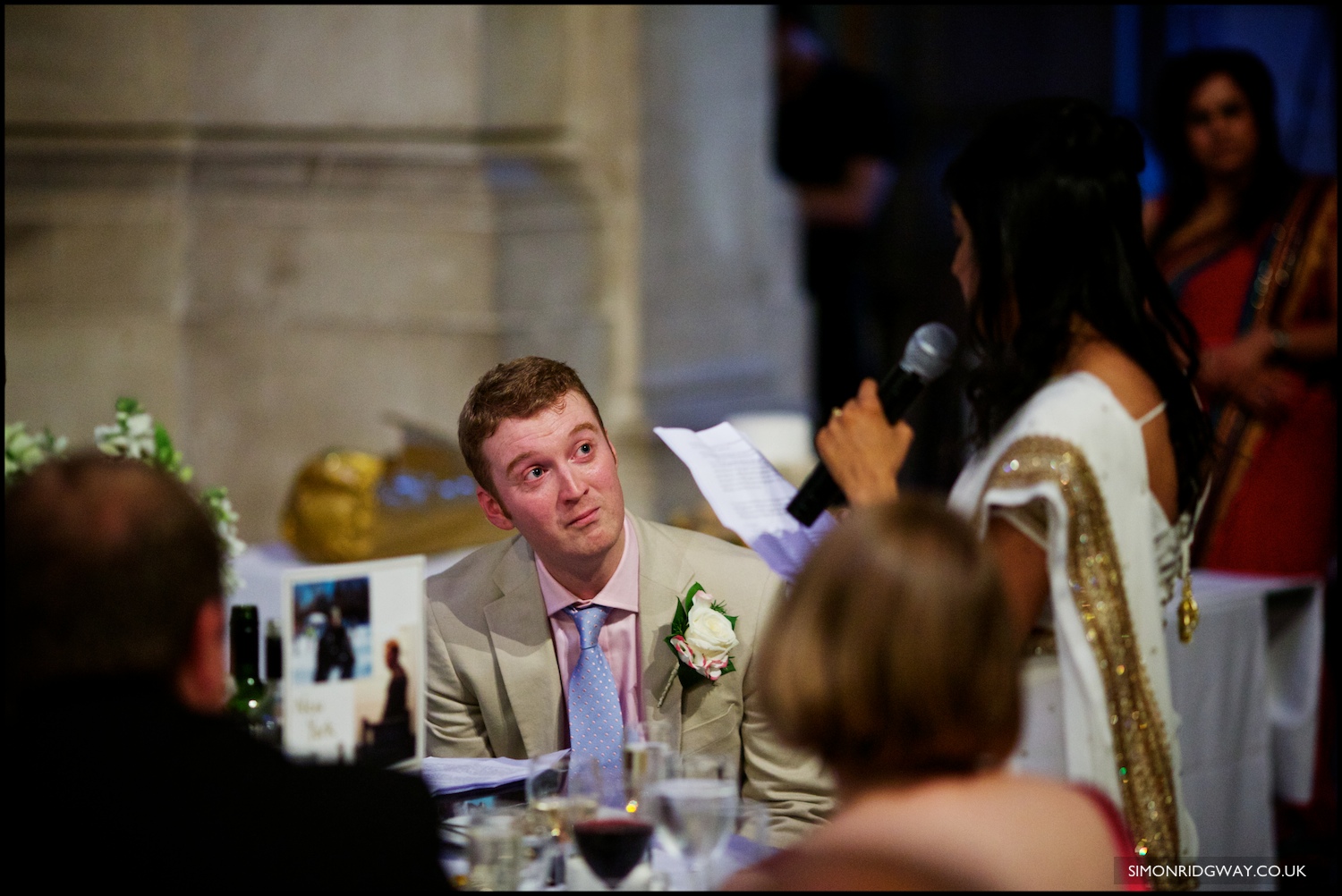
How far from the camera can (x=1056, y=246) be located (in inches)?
99.8

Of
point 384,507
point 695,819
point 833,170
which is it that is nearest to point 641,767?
point 695,819

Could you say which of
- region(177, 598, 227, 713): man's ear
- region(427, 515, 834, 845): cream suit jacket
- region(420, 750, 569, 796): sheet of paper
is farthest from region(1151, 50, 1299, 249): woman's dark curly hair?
region(177, 598, 227, 713): man's ear

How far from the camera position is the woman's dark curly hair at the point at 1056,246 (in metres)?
2.52

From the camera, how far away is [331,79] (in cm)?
541

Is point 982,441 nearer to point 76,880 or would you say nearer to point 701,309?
point 76,880

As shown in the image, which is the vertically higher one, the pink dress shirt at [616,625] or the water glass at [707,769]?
the pink dress shirt at [616,625]

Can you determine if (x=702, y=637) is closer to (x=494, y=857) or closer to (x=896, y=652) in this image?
(x=494, y=857)

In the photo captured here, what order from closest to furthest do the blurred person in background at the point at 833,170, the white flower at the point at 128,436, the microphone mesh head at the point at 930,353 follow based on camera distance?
the microphone mesh head at the point at 930,353
the white flower at the point at 128,436
the blurred person in background at the point at 833,170

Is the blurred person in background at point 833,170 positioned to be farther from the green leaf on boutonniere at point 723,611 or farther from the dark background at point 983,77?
the green leaf on boutonniere at point 723,611

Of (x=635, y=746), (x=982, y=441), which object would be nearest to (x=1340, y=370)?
(x=982, y=441)

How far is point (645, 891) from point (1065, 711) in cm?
91

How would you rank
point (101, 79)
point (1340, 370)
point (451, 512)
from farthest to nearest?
point (101, 79) → point (1340, 370) → point (451, 512)

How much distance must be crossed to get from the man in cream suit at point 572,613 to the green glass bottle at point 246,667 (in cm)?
56

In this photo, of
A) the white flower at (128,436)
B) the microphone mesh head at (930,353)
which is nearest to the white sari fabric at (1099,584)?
the microphone mesh head at (930,353)
